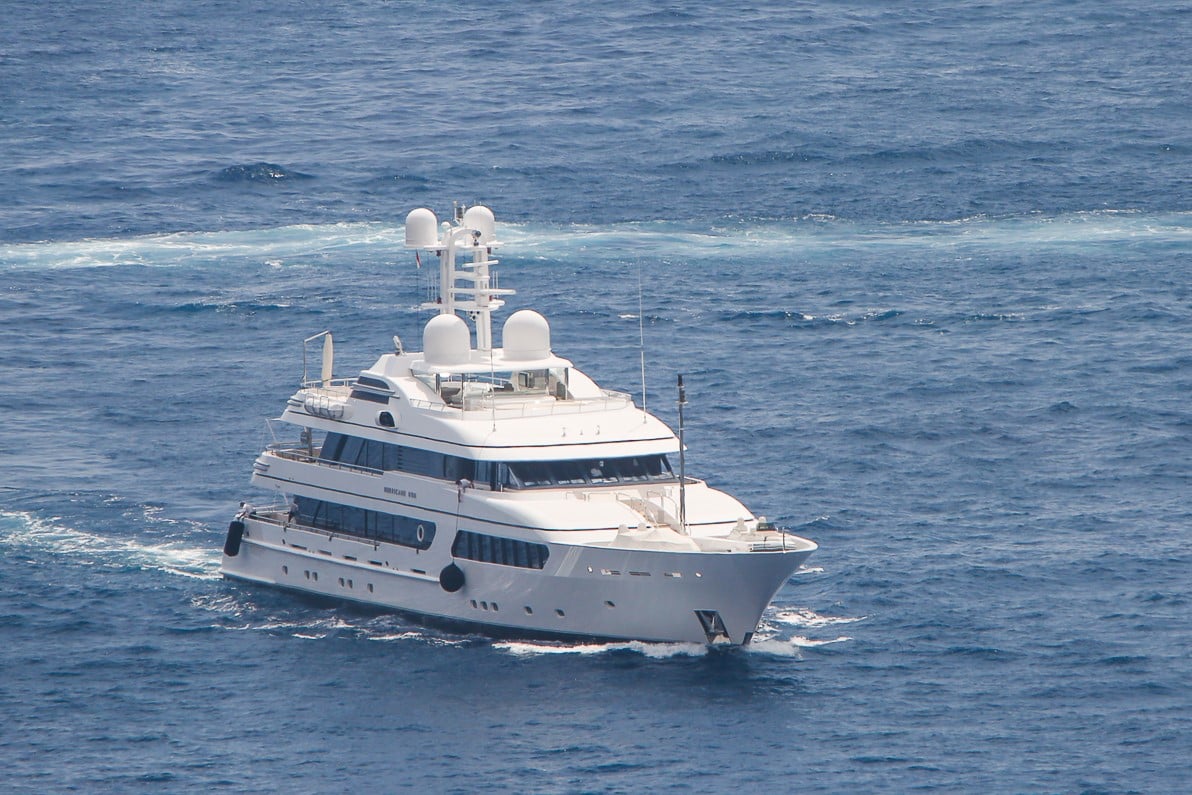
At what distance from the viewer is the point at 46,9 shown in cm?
18188

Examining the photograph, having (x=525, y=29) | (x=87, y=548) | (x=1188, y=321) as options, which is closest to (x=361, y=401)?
(x=87, y=548)

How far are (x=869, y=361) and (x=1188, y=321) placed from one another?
18.3 metres

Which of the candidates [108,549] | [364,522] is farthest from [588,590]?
[108,549]

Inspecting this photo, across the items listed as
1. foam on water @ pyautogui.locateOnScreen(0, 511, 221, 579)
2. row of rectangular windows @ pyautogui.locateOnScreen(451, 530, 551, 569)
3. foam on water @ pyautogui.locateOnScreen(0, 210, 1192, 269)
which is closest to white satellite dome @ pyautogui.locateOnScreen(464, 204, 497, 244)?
row of rectangular windows @ pyautogui.locateOnScreen(451, 530, 551, 569)

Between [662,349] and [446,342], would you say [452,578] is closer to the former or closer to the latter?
[446,342]

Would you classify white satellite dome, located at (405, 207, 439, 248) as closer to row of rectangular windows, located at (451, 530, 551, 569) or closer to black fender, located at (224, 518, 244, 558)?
black fender, located at (224, 518, 244, 558)

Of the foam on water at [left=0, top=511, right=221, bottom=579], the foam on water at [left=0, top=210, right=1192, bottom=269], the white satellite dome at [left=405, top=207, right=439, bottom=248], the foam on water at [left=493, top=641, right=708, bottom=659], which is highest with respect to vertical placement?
the white satellite dome at [left=405, top=207, right=439, bottom=248]

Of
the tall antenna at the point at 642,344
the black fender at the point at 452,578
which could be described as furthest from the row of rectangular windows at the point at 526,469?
the black fender at the point at 452,578

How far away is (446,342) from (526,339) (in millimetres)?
3080

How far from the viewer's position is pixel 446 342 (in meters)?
85.1

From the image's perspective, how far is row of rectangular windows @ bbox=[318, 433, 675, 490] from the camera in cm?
8094

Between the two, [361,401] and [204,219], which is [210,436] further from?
[204,219]

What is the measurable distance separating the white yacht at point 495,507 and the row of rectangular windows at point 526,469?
0.07 metres

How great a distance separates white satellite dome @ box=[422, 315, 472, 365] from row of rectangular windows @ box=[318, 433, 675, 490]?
12.4ft
